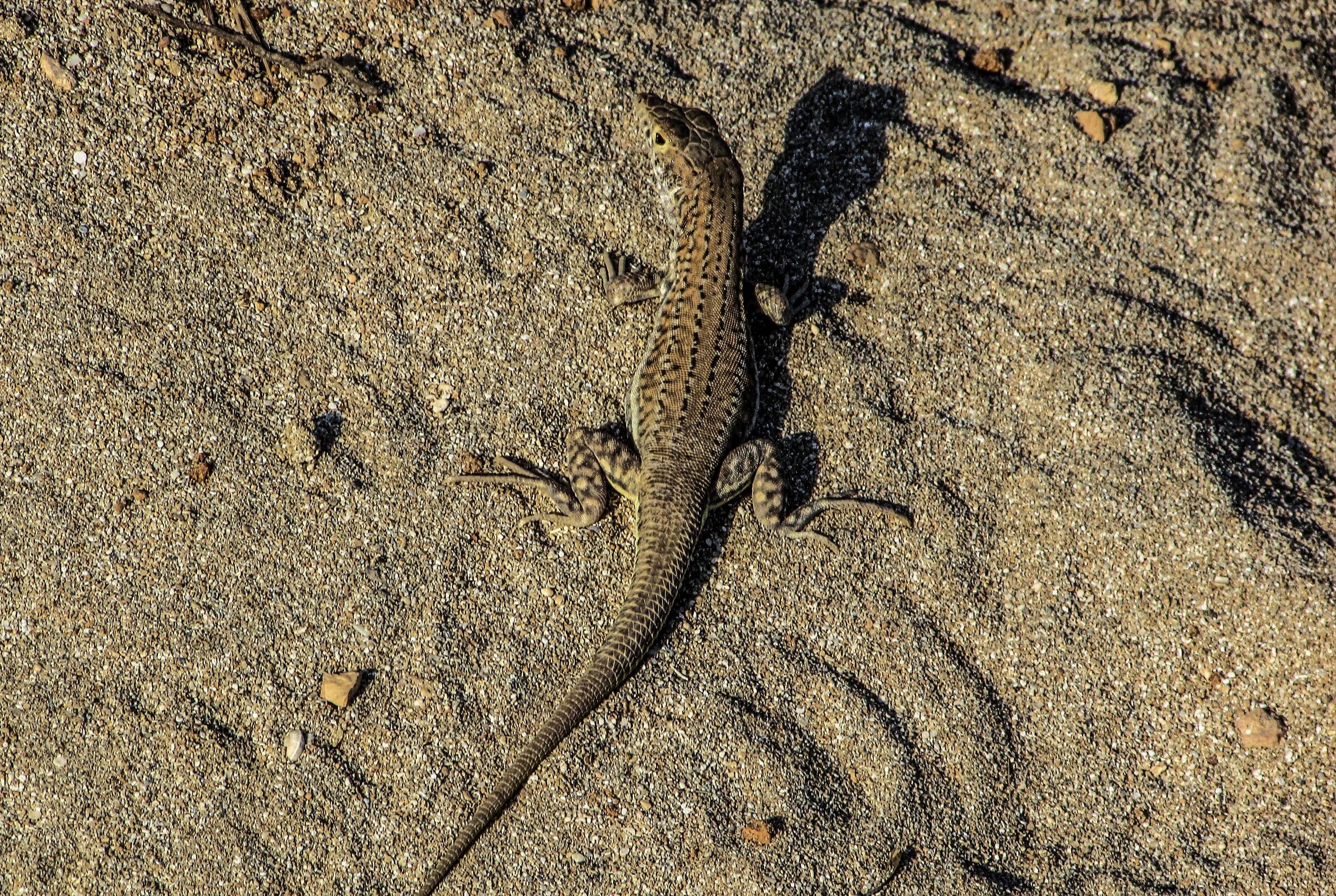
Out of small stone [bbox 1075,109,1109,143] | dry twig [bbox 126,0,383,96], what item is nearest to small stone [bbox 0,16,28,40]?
dry twig [bbox 126,0,383,96]

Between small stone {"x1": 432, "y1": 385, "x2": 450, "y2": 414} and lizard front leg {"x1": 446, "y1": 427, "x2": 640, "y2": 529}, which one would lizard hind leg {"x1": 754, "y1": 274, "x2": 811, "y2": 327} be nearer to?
lizard front leg {"x1": 446, "y1": 427, "x2": 640, "y2": 529}

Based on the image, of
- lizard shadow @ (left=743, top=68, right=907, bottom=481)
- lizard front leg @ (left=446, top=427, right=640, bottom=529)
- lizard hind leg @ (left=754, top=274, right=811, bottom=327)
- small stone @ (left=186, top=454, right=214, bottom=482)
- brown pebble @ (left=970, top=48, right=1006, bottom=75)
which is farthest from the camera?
brown pebble @ (left=970, top=48, right=1006, bottom=75)

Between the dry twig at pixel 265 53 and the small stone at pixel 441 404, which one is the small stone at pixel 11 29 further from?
the small stone at pixel 441 404

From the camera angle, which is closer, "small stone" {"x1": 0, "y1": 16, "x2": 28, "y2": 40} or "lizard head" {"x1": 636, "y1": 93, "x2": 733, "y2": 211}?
"small stone" {"x1": 0, "y1": 16, "x2": 28, "y2": 40}

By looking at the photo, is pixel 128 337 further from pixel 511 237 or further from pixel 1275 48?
pixel 1275 48

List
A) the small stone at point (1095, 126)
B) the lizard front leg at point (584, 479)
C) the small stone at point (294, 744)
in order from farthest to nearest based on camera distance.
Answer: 1. the small stone at point (1095, 126)
2. the lizard front leg at point (584, 479)
3. the small stone at point (294, 744)

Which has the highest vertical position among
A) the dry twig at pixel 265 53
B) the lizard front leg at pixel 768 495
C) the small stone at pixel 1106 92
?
the small stone at pixel 1106 92

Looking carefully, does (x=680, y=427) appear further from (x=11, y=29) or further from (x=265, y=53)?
(x=11, y=29)

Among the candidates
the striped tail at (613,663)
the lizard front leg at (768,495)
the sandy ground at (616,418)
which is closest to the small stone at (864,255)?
the sandy ground at (616,418)
